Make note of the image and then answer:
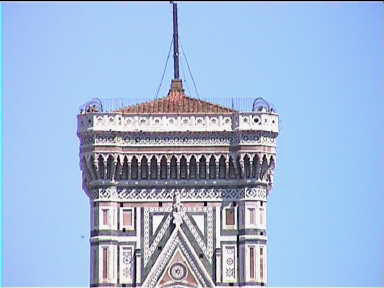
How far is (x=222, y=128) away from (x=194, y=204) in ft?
7.11

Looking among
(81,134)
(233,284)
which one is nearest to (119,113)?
(81,134)

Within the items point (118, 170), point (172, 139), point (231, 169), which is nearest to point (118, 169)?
point (118, 170)

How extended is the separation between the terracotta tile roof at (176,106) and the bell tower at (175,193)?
1.58 feet

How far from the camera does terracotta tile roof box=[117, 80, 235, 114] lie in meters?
71.5

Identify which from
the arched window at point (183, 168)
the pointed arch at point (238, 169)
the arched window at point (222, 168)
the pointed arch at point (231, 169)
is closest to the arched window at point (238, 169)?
the pointed arch at point (238, 169)

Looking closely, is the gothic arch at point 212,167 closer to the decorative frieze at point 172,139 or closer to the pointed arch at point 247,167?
the decorative frieze at point 172,139

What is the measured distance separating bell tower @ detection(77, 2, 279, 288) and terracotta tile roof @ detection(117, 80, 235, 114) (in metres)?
0.48

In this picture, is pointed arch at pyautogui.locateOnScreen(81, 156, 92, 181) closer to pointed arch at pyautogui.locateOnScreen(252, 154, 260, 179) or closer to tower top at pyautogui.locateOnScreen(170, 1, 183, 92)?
tower top at pyautogui.locateOnScreen(170, 1, 183, 92)

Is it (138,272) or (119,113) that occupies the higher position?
(119,113)

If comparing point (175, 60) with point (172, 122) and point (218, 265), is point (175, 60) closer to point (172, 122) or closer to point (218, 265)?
point (172, 122)

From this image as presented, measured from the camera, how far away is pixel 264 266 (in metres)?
70.4

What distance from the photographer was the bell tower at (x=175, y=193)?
70500mm

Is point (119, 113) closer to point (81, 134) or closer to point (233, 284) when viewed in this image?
point (81, 134)

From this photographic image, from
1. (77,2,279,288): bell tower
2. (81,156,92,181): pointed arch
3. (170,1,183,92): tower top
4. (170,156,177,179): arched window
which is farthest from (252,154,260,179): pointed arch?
(81,156,92,181): pointed arch
